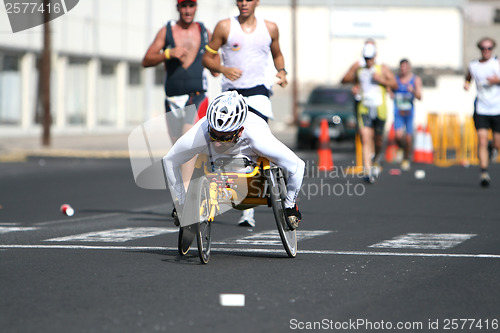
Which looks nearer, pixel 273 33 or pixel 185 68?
pixel 273 33

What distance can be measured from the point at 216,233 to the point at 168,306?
418 centimetres

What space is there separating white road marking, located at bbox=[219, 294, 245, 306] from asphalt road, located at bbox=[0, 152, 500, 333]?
0.02 m

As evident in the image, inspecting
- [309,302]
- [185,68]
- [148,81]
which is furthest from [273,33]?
[148,81]

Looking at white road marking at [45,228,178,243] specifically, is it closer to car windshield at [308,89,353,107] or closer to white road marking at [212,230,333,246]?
white road marking at [212,230,333,246]

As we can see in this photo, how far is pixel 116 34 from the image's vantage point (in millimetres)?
41344

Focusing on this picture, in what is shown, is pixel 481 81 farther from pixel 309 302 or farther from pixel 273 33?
pixel 309 302

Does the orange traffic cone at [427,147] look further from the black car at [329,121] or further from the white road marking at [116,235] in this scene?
the white road marking at [116,235]

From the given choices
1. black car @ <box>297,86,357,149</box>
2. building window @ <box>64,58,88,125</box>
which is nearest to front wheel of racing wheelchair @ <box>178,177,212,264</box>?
black car @ <box>297,86,357,149</box>

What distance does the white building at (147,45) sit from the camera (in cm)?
3544

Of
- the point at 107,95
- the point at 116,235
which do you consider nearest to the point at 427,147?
the point at 116,235

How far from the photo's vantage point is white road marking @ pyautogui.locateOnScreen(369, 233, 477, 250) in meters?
9.59

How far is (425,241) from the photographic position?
9.99m

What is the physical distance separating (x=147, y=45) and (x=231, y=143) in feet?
120

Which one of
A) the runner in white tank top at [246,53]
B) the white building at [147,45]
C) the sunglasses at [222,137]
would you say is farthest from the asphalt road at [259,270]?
the white building at [147,45]
